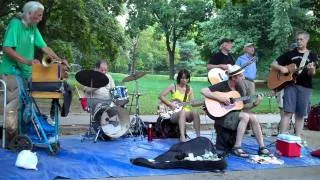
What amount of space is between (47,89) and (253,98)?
2965mm

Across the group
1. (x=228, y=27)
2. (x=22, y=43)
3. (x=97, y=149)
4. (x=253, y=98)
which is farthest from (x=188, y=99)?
(x=228, y=27)

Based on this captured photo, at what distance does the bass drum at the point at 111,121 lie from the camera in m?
7.87

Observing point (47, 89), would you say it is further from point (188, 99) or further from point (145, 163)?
point (188, 99)

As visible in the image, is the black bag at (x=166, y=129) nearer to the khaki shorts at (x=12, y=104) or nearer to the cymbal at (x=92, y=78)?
the cymbal at (x=92, y=78)

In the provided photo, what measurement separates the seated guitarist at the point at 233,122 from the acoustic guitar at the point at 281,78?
688 mm

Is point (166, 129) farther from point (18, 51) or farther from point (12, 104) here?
point (18, 51)

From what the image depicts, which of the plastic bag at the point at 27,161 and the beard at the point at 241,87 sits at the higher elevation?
the beard at the point at 241,87

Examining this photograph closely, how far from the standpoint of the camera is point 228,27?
27.9m

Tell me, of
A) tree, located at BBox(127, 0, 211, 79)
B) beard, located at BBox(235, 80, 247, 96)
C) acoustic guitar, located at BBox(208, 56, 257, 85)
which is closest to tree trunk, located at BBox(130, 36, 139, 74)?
tree, located at BBox(127, 0, 211, 79)

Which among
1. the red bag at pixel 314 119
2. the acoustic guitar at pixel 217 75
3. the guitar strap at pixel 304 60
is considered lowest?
the red bag at pixel 314 119

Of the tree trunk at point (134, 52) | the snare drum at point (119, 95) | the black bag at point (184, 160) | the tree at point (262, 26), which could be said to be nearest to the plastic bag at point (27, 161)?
the black bag at point (184, 160)

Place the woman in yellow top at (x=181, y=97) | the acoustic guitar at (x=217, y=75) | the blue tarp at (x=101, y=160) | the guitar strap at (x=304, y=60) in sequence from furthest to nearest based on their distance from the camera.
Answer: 1. the woman in yellow top at (x=181, y=97)
2. the acoustic guitar at (x=217, y=75)
3. the guitar strap at (x=304, y=60)
4. the blue tarp at (x=101, y=160)

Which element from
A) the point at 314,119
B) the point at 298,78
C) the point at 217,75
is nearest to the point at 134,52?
the point at 314,119

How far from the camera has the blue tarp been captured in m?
5.58
